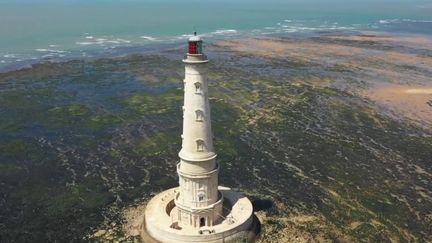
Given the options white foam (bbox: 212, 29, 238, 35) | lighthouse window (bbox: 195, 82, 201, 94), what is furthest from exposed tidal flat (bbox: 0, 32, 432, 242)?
white foam (bbox: 212, 29, 238, 35)

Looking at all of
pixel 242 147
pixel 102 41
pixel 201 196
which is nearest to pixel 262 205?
pixel 201 196

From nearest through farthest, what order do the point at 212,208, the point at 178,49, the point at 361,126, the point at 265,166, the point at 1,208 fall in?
the point at 212,208
the point at 1,208
the point at 265,166
the point at 361,126
the point at 178,49

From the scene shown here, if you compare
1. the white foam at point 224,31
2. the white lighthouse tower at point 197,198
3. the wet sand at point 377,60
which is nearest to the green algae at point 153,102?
the wet sand at point 377,60

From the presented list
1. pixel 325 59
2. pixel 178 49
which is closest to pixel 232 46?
pixel 178 49

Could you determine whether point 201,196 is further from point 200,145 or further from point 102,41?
point 102,41

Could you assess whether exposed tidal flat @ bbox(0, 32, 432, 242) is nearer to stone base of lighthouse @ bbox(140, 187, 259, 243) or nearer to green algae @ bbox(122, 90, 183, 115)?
green algae @ bbox(122, 90, 183, 115)

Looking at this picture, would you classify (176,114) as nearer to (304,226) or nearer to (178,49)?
(304,226)
